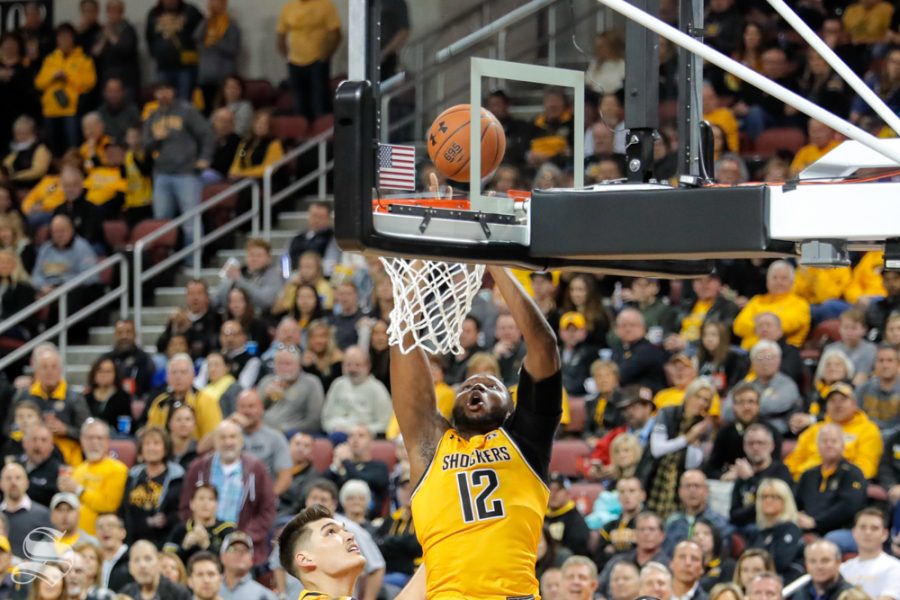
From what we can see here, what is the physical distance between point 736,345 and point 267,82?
6.91 m

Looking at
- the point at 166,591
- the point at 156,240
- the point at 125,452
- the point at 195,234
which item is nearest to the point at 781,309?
the point at 166,591

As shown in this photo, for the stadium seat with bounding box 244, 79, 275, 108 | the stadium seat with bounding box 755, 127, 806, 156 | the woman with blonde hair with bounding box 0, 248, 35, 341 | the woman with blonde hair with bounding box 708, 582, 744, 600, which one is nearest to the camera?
the woman with blonde hair with bounding box 708, 582, 744, 600

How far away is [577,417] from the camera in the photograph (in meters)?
12.2

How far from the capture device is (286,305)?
14188 millimetres

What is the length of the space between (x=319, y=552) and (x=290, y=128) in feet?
35.8

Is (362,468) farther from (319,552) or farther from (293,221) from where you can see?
(319,552)

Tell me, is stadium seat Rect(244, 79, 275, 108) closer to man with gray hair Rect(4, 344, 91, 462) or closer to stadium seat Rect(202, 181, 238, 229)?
stadium seat Rect(202, 181, 238, 229)

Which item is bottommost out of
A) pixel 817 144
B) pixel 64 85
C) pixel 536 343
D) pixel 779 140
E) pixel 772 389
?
pixel 772 389

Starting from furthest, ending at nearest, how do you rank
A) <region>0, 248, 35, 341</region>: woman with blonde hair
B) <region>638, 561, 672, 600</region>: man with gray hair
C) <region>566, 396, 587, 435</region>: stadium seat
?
<region>0, 248, 35, 341</region>: woman with blonde hair
<region>566, 396, 587, 435</region>: stadium seat
<region>638, 561, 672, 600</region>: man with gray hair

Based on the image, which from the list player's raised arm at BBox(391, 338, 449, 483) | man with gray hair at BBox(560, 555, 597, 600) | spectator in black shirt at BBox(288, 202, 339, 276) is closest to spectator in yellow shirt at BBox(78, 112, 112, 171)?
spectator in black shirt at BBox(288, 202, 339, 276)

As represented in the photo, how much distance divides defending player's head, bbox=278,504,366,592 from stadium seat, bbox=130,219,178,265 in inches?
398

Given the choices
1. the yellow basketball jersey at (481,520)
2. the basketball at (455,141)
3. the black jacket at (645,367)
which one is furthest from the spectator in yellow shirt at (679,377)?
the basketball at (455,141)

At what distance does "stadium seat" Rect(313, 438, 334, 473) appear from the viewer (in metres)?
12.4

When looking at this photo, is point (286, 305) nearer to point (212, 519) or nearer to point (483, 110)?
point (212, 519)
